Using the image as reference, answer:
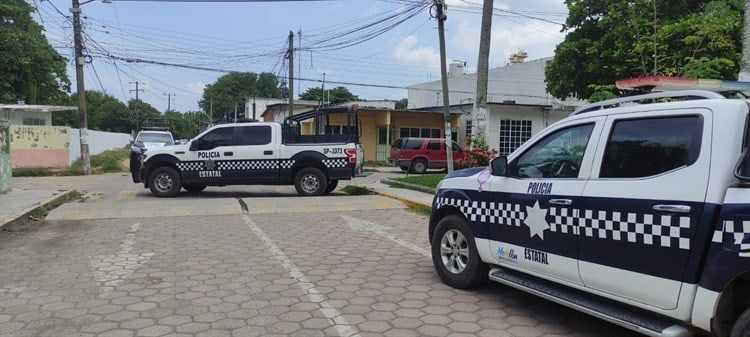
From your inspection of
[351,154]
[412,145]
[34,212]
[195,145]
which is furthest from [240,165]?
[412,145]

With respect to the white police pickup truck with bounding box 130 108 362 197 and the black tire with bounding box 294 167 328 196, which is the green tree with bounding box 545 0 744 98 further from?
the black tire with bounding box 294 167 328 196

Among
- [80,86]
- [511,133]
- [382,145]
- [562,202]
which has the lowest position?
[562,202]

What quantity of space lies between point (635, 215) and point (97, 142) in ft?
137

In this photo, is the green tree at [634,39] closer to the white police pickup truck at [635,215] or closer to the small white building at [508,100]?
the small white building at [508,100]

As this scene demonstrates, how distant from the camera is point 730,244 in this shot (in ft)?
9.97

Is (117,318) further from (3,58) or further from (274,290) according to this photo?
(3,58)

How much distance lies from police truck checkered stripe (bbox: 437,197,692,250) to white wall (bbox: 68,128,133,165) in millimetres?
24715

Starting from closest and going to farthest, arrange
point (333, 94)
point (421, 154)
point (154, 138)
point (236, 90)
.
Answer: point (421, 154)
point (154, 138)
point (333, 94)
point (236, 90)

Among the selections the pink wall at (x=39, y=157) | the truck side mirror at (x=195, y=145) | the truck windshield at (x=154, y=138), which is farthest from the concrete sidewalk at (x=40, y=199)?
the truck windshield at (x=154, y=138)

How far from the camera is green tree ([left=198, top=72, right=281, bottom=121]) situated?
97438mm

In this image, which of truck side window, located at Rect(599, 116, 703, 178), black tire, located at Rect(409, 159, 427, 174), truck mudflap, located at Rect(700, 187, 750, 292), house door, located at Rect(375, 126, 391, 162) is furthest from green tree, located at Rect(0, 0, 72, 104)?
truck mudflap, located at Rect(700, 187, 750, 292)

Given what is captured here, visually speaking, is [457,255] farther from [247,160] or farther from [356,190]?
[356,190]

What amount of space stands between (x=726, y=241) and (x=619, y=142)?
1.07 metres

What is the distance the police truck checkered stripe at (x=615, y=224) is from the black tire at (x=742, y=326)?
45 centimetres
